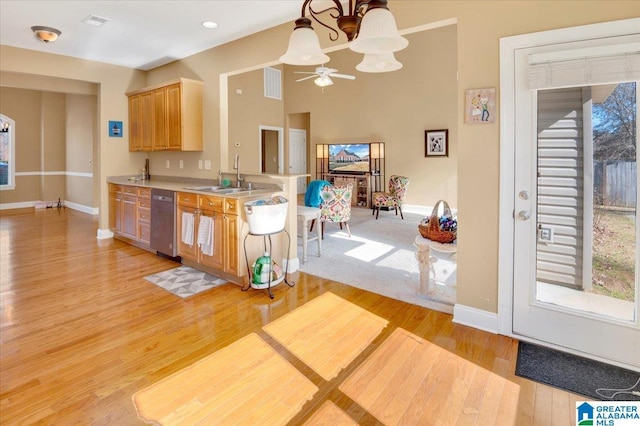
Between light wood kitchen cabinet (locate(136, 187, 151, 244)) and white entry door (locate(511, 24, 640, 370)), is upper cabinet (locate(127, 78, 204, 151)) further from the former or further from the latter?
white entry door (locate(511, 24, 640, 370))

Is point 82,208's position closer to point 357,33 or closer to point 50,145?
point 50,145

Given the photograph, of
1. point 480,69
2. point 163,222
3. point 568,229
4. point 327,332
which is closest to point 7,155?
point 163,222

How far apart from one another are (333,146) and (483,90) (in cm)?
719

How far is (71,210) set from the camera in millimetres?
8711

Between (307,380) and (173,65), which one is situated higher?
(173,65)

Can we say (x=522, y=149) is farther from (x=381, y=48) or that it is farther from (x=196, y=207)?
(x=196, y=207)

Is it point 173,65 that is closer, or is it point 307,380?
point 307,380

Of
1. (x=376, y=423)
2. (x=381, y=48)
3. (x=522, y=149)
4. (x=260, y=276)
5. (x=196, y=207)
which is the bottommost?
(x=376, y=423)

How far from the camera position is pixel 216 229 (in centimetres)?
368

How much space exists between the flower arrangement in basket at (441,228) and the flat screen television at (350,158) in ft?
19.4

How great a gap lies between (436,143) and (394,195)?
5.33ft

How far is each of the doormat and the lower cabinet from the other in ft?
8.36

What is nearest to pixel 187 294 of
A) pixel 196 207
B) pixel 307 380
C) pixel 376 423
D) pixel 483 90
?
pixel 196 207

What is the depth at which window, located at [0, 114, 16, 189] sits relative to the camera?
8.48 meters
